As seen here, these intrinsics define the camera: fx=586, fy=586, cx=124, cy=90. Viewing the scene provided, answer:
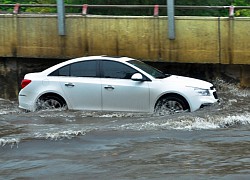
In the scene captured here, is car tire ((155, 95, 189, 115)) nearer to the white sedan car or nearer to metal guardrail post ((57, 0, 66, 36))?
the white sedan car

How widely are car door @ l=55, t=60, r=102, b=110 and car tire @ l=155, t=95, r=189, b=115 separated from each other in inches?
52.8

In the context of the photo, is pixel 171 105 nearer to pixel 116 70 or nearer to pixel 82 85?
pixel 116 70

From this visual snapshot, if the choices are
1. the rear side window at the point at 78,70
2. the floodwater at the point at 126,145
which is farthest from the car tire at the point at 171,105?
the rear side window at the point at 78,70

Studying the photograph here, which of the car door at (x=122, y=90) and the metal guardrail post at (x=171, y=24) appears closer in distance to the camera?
the car door at (x=122, y=90)

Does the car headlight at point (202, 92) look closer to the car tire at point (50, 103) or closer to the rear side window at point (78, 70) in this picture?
the rear side window at point (78, 70)

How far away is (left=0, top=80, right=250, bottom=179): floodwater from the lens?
309 inches

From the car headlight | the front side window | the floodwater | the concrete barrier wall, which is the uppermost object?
the concrete barrier wall

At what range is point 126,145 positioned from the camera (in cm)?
948

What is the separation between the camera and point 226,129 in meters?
10.6

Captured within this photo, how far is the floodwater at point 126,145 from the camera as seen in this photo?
786 cm

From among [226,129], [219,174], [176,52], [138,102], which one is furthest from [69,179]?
[176,52]

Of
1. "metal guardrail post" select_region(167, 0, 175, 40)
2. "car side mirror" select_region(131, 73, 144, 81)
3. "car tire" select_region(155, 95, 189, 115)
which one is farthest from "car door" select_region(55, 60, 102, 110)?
"metal guardrail post" select_region(167, 0, 175, 40)

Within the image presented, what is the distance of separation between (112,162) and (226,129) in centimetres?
303

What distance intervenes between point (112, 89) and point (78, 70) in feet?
3.19
